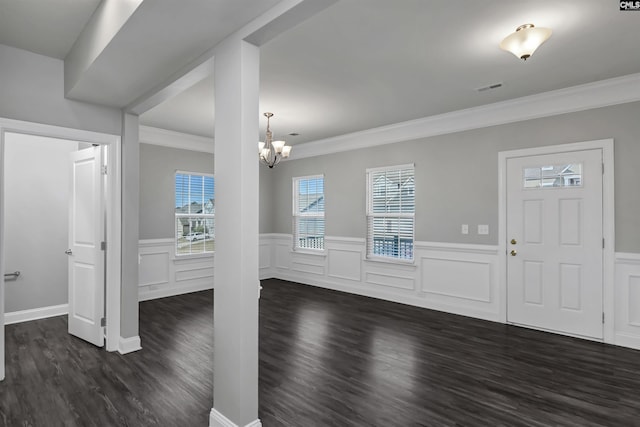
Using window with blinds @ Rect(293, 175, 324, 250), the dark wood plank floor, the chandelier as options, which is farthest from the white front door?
window with blinds @ Rect(293, 175, 324, 250)

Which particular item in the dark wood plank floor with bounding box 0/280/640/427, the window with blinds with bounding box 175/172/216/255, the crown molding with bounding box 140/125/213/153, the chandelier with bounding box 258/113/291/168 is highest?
the crown molding with bounding box 140/125/213/153

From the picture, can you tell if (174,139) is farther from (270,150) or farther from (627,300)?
(627,300)

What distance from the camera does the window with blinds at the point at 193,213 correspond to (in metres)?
5.89

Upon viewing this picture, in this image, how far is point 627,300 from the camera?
3.55m

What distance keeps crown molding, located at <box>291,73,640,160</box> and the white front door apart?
0.54m

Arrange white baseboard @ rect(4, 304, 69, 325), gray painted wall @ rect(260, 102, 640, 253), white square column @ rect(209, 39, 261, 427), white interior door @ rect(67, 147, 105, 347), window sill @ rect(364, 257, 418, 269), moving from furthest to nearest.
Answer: window sill @ rect(364, 257, 418, 269) < white baseboard @ rect(4, 304, 69, 325) < gray painted wall @ rect(260, 102, 640, 253) < white interior door @ rect(67, 147, 105, 347) < white square column @ rect(209, 39, 261, 427)

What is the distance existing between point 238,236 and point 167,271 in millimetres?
4269

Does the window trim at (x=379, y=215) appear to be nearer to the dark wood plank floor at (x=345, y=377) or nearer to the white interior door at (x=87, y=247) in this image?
the dark wood plank floor at (x=345, y=377)

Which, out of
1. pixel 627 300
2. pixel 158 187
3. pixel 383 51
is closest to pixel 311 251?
pixel 158 187

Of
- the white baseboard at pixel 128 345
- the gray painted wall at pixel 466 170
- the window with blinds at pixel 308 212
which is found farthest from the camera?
the window with blinds at pixel 308 212

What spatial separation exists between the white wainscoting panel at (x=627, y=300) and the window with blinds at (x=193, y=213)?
5686 millimetres

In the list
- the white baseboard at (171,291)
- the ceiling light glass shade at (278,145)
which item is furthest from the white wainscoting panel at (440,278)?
the ceiling light glass shade at (278,145)

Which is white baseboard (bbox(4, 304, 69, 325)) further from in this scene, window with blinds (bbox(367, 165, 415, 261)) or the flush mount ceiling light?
the flush mount ceiling light

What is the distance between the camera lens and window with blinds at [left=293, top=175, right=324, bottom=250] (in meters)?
6.66
